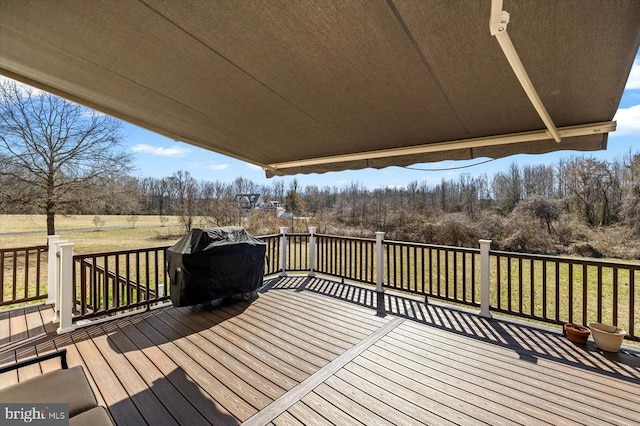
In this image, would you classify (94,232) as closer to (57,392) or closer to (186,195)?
(186,195)

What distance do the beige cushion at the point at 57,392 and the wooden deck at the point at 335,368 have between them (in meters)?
0.60

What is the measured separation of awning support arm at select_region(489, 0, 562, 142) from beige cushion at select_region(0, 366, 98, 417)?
113 inches

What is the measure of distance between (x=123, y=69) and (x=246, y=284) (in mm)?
3068

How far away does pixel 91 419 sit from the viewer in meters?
1.33

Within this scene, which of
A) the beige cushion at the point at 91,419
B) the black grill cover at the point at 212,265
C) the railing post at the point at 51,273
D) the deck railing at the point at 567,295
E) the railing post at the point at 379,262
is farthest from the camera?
the railing post at the point at 379,262

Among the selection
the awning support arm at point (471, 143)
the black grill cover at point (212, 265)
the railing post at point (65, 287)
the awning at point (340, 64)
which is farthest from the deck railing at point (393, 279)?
the awning at point (340, 64)

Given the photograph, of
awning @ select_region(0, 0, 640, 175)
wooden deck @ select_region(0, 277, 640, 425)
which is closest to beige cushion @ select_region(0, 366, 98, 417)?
wooden deck @ select_region(0, 277, 640, 425)

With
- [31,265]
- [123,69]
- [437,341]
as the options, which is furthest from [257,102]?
[31,265]

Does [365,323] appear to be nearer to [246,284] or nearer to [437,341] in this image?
[437,341]

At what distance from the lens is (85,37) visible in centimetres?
193

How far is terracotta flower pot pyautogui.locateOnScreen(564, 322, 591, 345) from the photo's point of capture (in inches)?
120

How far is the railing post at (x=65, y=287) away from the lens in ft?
10.6

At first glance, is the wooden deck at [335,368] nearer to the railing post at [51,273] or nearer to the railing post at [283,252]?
the railing post at [51,273]

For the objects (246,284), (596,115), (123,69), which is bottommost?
(246,284)
